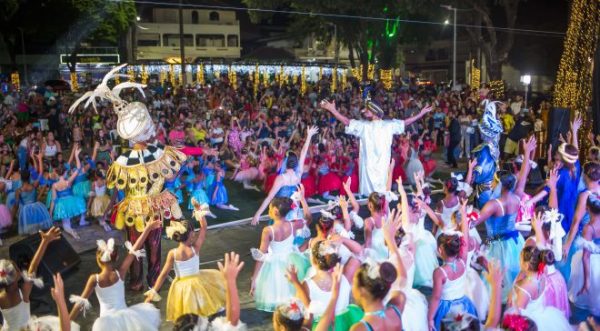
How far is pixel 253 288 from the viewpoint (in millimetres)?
6699

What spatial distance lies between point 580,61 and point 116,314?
10698 mm

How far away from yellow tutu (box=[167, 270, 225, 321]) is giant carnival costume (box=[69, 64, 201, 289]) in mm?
1474

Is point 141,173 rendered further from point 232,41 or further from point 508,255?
point 232,41

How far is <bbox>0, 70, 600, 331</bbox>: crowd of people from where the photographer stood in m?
4.12

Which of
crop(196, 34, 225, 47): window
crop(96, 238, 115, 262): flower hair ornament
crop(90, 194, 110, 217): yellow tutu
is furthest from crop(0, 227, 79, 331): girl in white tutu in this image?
crop(196, 34, 225, 47): window

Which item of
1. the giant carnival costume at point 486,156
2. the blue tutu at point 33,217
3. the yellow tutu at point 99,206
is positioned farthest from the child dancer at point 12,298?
the giant carnival costume at point 486,156

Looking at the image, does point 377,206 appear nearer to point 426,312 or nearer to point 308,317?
point 426,312

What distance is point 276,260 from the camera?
6133 mm

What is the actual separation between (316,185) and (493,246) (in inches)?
240

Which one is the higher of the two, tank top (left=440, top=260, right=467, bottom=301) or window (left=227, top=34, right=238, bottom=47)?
window (left=227, top=34, right=238, bottom=47)

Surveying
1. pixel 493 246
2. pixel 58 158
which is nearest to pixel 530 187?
pixel 493 246

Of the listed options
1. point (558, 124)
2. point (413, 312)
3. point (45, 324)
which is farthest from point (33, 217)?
point (558, 124)

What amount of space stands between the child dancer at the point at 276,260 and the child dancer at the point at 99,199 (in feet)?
16.2

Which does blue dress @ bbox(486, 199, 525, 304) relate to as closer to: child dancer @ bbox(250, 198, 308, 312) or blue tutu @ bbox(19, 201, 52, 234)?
child dancer @ bbox(250, 198, 308, 312)
